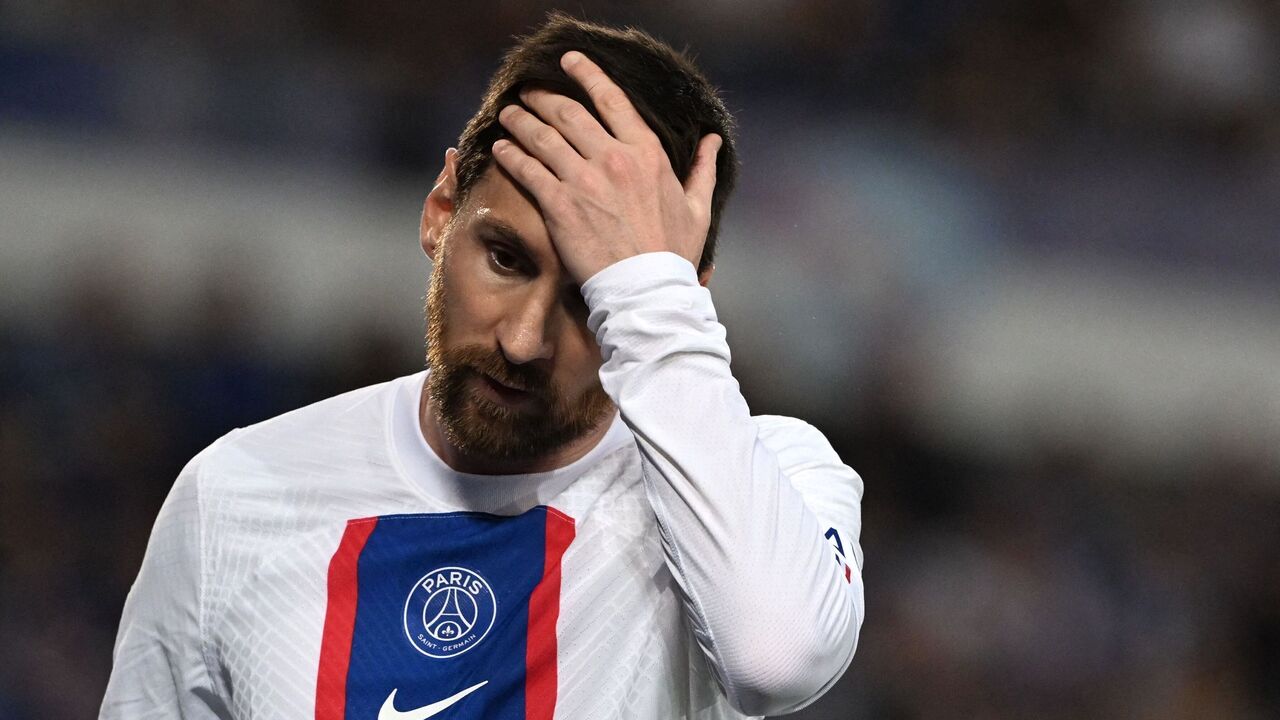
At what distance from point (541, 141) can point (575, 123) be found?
0.05m

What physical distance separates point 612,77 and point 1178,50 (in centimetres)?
498

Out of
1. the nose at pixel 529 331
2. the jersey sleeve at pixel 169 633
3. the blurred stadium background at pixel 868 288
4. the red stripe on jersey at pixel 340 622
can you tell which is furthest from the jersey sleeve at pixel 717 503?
the blurred stadium background at pixel 868 288

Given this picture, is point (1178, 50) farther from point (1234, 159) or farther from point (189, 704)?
point (189, 704)

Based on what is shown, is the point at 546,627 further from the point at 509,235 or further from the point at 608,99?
the point at 608,99

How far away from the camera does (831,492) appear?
1.64 meters

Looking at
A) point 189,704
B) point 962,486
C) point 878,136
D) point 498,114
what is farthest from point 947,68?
point 189,704

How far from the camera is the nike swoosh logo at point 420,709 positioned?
1.53 metres

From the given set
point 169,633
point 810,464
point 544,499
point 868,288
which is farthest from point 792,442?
point 868,288

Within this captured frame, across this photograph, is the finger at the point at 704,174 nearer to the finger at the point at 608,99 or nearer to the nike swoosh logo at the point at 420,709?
the finger at the point at 608,99

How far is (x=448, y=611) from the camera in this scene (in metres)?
1.59

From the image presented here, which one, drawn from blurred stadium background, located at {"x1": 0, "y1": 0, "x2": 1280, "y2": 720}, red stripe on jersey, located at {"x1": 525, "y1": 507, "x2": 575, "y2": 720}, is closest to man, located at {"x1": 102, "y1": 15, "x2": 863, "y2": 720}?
red stripe on jersey, located at {"x1": 525, "y1": 507, "x2": 575, "y2": 720}

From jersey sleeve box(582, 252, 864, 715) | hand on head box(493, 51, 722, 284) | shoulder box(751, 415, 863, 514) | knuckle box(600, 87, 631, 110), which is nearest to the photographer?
jersey sleeve box(582, 252, 864, 715)

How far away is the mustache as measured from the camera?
1540mm

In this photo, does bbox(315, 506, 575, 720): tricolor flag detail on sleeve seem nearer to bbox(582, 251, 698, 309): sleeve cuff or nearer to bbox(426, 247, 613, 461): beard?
bbox(426, 247, 613, 461): beard
